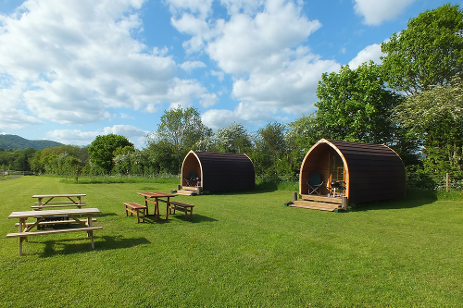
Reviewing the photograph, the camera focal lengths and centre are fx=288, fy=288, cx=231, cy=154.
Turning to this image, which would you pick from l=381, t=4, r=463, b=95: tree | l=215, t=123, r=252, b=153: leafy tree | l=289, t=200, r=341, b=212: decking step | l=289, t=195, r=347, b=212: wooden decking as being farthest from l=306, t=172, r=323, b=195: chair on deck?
l=215, t=123, r=252, b=153: leafy tree

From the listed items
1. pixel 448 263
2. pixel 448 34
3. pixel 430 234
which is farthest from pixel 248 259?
pixel 448 34

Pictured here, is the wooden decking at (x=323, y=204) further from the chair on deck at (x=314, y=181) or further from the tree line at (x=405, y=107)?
the tree line at (x=405, y=107)

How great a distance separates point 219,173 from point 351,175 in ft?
28.0

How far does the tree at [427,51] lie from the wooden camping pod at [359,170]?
7.87 meters

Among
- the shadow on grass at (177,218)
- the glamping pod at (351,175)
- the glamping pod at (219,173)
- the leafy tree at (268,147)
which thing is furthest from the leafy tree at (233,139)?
the shadow on grass at (177,218)

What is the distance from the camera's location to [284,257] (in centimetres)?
510

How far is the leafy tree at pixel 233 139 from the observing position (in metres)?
28.7

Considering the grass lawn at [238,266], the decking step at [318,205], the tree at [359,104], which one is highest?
the tree at [359,104]

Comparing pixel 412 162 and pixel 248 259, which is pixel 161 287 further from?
pixel 412 162

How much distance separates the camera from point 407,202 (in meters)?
12.4

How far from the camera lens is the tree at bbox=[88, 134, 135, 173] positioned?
52844 mm

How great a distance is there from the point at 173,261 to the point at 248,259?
1273mm

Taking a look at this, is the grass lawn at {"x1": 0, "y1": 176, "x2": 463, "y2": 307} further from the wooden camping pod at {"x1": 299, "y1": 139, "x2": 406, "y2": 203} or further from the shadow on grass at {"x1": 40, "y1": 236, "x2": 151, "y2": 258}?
the wooden camping pod at {"x1": 299, "y1": 139, "x2": 406, "y2": 203}

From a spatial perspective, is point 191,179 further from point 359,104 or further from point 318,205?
point 359,104
